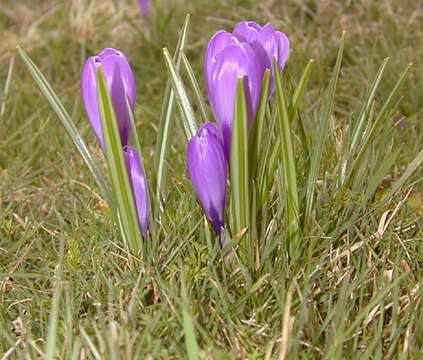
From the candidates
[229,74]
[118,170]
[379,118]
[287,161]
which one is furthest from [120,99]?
[379,118]

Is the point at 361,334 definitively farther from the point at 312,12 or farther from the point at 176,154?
→ the point at 312,12

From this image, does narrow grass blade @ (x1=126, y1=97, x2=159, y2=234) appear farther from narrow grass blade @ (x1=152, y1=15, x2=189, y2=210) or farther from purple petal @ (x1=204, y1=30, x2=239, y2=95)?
purple petal @ (x1=204, y1=30, x2=239, y2=95)

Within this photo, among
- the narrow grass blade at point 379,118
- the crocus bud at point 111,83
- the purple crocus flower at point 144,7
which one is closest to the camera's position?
the crocus bud at point 111,83

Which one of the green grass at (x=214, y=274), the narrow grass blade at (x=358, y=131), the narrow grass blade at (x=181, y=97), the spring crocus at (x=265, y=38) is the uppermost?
the spring crocus at (x=265, y=38)

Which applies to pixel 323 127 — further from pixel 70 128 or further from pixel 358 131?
pixel 70 128

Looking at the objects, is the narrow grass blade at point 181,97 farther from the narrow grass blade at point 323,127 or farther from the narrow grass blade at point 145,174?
the narrow grass blade at point 323,127

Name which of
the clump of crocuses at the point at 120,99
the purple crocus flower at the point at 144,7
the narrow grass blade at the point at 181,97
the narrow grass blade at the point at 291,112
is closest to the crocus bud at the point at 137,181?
the clump of crocuses at the point at 120,99

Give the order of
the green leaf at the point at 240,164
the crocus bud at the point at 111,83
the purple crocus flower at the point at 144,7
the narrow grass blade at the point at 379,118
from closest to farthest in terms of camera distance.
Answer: the green leaf at the point at 240,164 → the crocus bud at the point at 111,83 → the narrow grass blade at the point at 379,118 → the purple crocus flower at the point at 144,7

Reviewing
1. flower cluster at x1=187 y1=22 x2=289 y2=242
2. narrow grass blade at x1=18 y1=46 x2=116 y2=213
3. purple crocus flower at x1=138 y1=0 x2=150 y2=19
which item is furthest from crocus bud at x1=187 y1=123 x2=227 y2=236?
purple crocus flower at x1=138 y1=0 x2=150 y2=19

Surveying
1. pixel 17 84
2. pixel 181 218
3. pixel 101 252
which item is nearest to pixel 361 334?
pixel 181 218
